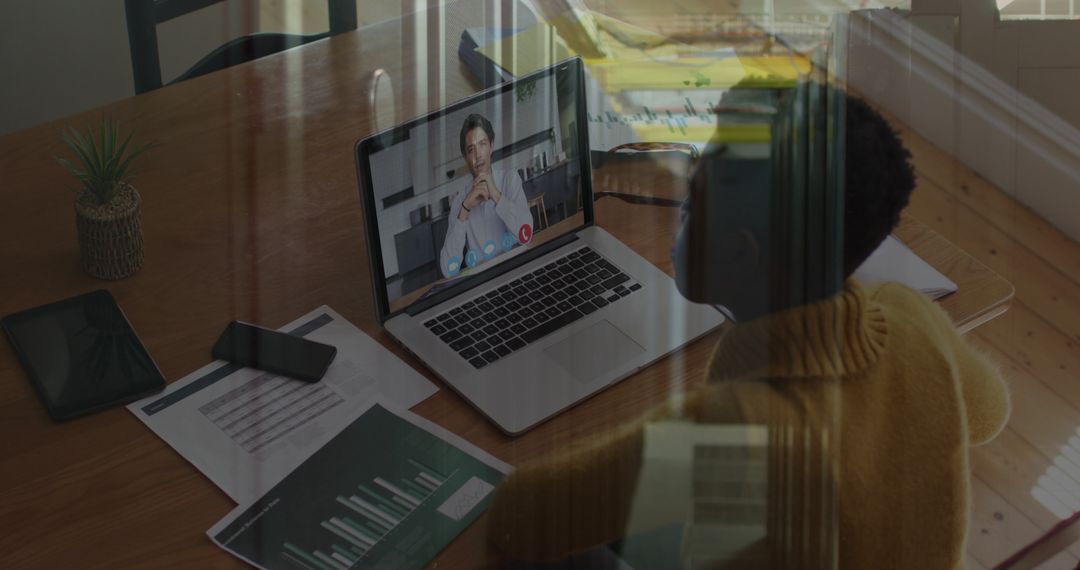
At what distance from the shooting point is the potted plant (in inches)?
41.3

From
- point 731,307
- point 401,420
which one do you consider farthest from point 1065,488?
point 401,420

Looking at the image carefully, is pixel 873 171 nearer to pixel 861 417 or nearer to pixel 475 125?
pixel 861 417

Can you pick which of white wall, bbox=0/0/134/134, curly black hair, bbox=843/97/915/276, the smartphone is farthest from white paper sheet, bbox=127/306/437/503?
white wall, bbox=0/0/134/134

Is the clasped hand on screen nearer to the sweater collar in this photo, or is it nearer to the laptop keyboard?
the laptop keyboard

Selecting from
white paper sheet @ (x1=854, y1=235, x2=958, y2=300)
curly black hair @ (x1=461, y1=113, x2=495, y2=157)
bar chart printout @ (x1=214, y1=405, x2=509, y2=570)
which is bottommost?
bar chart printout @ (x1=214, y1=405, x2=509, y2=570)

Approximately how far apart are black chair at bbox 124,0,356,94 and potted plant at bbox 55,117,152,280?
343 mm

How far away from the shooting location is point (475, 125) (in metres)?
1.00

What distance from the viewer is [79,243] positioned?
1.07 meters

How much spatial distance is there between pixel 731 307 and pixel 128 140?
2.39 feet

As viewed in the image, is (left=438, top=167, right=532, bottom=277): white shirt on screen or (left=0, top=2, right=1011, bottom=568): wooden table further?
(left=438, top=167, right=532, bottom=277): white shirt on screen

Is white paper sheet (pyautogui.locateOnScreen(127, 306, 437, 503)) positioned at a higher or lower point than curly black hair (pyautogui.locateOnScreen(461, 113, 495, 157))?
lower

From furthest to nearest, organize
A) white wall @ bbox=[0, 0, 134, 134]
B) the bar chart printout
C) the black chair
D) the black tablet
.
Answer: white wall @ bbox=[0, 0, 134, 134] → the black chair → the black tablet → the bar chart printout

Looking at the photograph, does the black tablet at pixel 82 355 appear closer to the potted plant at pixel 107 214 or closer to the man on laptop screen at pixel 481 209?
the potted plant at pixel 107 214

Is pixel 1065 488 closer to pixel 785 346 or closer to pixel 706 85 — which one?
pixel 785 346
